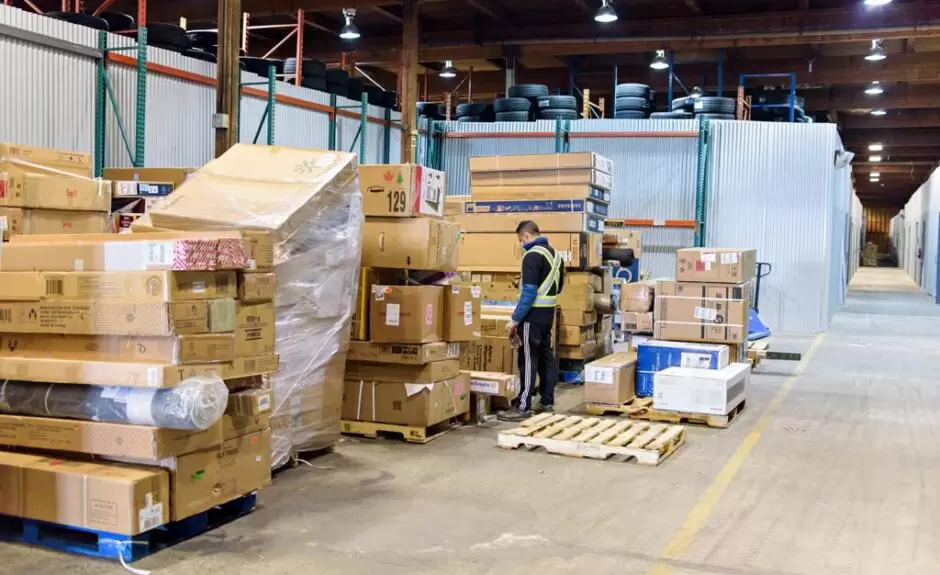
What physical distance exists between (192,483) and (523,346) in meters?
4.17

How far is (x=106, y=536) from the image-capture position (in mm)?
4168

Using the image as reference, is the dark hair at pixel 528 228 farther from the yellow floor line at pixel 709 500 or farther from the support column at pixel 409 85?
the support column at pixel 409 85

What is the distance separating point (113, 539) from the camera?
4148 millimetres

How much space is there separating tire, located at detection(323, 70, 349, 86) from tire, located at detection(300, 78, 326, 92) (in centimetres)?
33

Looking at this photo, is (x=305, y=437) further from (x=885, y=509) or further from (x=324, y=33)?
(x=324, y=33)

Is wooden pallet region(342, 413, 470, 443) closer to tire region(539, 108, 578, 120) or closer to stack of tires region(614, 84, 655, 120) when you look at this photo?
tire region(539, 108, 578, 120)

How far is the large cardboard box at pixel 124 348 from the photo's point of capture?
13.8 feet

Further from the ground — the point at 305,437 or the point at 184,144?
the point at 184,144

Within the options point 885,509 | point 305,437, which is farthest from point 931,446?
point 305,437

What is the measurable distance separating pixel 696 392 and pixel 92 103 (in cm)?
746

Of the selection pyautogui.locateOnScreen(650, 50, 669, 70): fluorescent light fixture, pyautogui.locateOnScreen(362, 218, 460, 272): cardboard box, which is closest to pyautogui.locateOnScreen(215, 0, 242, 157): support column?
pyautogui.locateOnScreen(362, 218, 460, 272): cardboard box

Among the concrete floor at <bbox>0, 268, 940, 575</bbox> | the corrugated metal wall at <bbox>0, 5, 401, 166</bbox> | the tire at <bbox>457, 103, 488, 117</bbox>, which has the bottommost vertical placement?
the concrete floor at <bbox>0, 268, 940, 575</bbox>

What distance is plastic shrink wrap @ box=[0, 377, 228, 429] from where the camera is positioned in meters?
4.11

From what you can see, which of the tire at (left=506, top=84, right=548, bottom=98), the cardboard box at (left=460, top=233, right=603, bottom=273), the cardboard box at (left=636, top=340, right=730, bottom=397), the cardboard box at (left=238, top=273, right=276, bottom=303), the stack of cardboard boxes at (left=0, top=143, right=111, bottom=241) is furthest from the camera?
the tire at (left=506, top=84, right=548, bottom=98)
